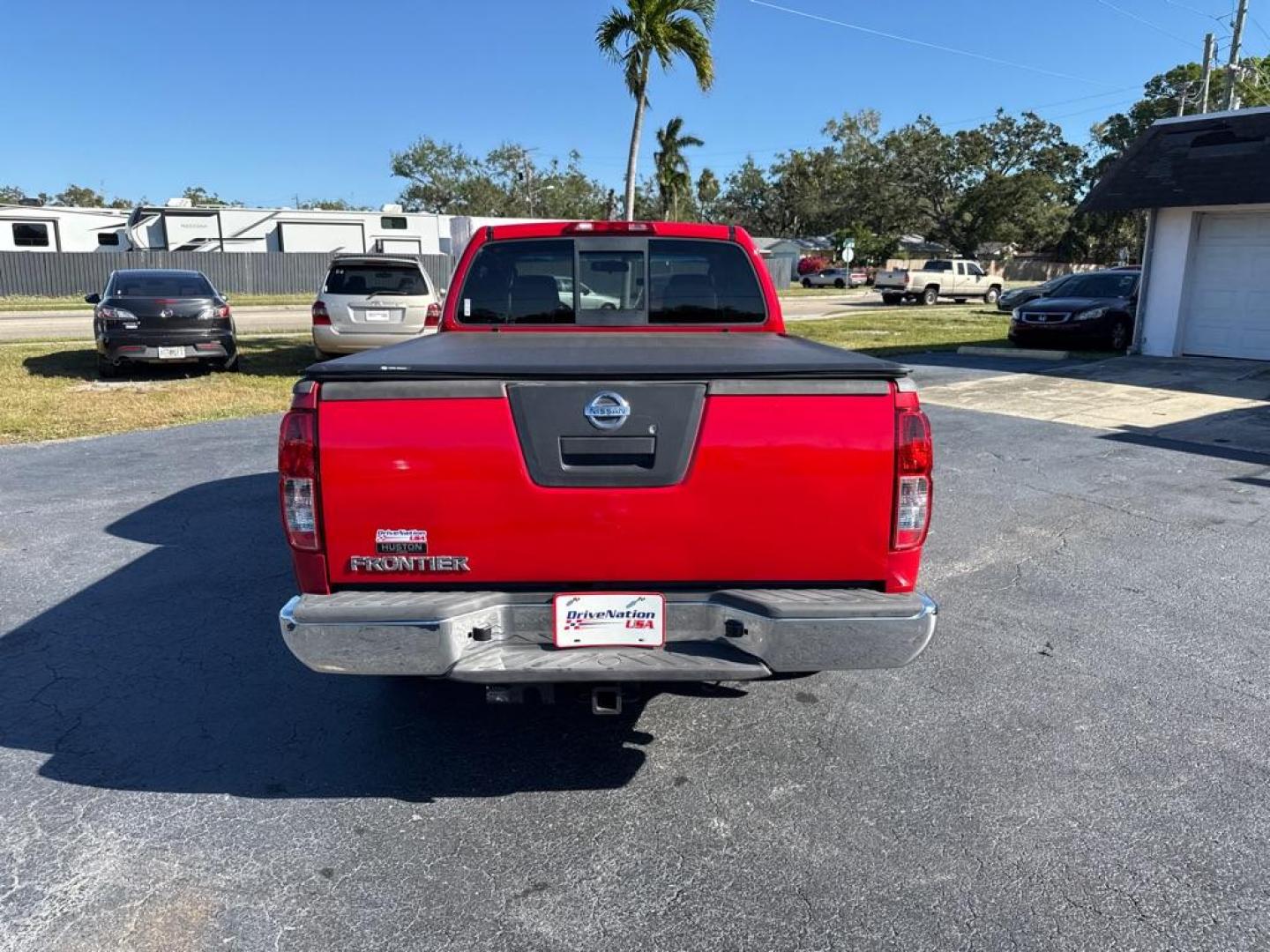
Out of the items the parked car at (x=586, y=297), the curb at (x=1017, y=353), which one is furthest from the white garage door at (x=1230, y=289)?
the parked car at (x=586, y=297)

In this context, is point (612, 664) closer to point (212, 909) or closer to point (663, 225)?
point (212, 909)

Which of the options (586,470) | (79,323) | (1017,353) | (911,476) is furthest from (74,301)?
(911,476)

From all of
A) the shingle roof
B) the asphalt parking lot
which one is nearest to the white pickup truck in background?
the shingle roof

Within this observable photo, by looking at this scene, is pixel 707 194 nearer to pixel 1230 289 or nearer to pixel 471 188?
pixel 471 188

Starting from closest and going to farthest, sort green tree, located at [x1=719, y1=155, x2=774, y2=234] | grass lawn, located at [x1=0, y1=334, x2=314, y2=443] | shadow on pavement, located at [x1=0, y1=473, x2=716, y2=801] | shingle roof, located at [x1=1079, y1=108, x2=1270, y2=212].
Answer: shadow on pavement, located at [x1=0, y1=473, x2=716, y2=801] < grass lawn, located at [x1=0, y1=334, x2=314, y2=443] < shingle roof, located at [x1=1079, y1=108, x2=1270, y2=212] < green tree, located at [x1=719, y1=155, x2=774, y2=234]

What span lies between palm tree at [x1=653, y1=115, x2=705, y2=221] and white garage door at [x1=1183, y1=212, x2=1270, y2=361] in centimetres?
2530

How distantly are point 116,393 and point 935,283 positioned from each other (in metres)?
32.3

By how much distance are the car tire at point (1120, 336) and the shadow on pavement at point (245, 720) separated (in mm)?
17228

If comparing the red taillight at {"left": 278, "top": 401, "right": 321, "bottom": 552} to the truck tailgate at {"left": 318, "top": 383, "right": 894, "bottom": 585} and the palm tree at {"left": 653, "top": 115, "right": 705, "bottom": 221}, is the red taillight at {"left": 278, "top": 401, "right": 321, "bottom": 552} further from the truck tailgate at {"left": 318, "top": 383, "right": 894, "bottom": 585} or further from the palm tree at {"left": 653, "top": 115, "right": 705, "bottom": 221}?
the palm tree at {"left": 653, "top": 115, "right": 705, "bottom": 221}

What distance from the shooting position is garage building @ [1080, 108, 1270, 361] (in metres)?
15.3

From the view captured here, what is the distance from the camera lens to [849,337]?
2066 centimetres

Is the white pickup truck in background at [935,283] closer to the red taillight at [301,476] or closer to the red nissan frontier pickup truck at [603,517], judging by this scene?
the red nissan frontier pickup truck at [603,517]

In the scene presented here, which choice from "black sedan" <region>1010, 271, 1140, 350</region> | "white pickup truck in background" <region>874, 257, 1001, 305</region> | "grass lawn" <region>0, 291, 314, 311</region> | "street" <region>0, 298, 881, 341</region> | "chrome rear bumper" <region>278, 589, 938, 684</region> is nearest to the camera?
"chrome rear bumper" <region>278, 589, 938, 684</region>

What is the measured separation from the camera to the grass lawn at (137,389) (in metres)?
10.1
